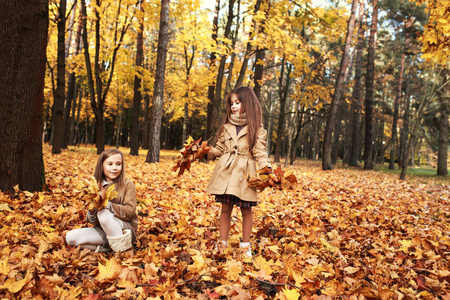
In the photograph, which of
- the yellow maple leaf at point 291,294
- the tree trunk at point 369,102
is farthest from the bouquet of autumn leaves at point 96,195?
the tree trunk at point 369,102

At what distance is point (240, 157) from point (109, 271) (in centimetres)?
151

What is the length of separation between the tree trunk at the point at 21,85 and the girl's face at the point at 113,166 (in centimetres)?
218

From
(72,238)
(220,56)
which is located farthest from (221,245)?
(220,56)

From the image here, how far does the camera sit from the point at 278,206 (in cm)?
558

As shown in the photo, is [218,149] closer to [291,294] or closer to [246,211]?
[246,211]

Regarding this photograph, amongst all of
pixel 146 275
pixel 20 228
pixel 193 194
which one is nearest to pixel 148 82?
pixel 193 194

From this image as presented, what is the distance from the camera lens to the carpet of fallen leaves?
84.7 inches

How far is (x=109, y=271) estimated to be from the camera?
7.33 feet

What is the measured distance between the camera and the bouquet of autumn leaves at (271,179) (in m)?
2.71

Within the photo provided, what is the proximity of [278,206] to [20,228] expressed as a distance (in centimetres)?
401

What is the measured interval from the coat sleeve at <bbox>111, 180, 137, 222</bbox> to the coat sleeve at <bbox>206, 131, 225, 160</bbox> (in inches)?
32.5

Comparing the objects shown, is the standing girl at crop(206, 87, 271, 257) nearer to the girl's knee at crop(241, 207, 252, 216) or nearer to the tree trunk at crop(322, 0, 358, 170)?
the girl's knee at crop(241, 207, 252, 216)

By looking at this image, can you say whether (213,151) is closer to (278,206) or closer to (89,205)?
(89,205)

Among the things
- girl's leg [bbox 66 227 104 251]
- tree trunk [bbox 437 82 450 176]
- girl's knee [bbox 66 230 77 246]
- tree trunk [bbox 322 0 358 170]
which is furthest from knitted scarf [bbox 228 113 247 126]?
tree trunk [bbox 437 82 450 176]
